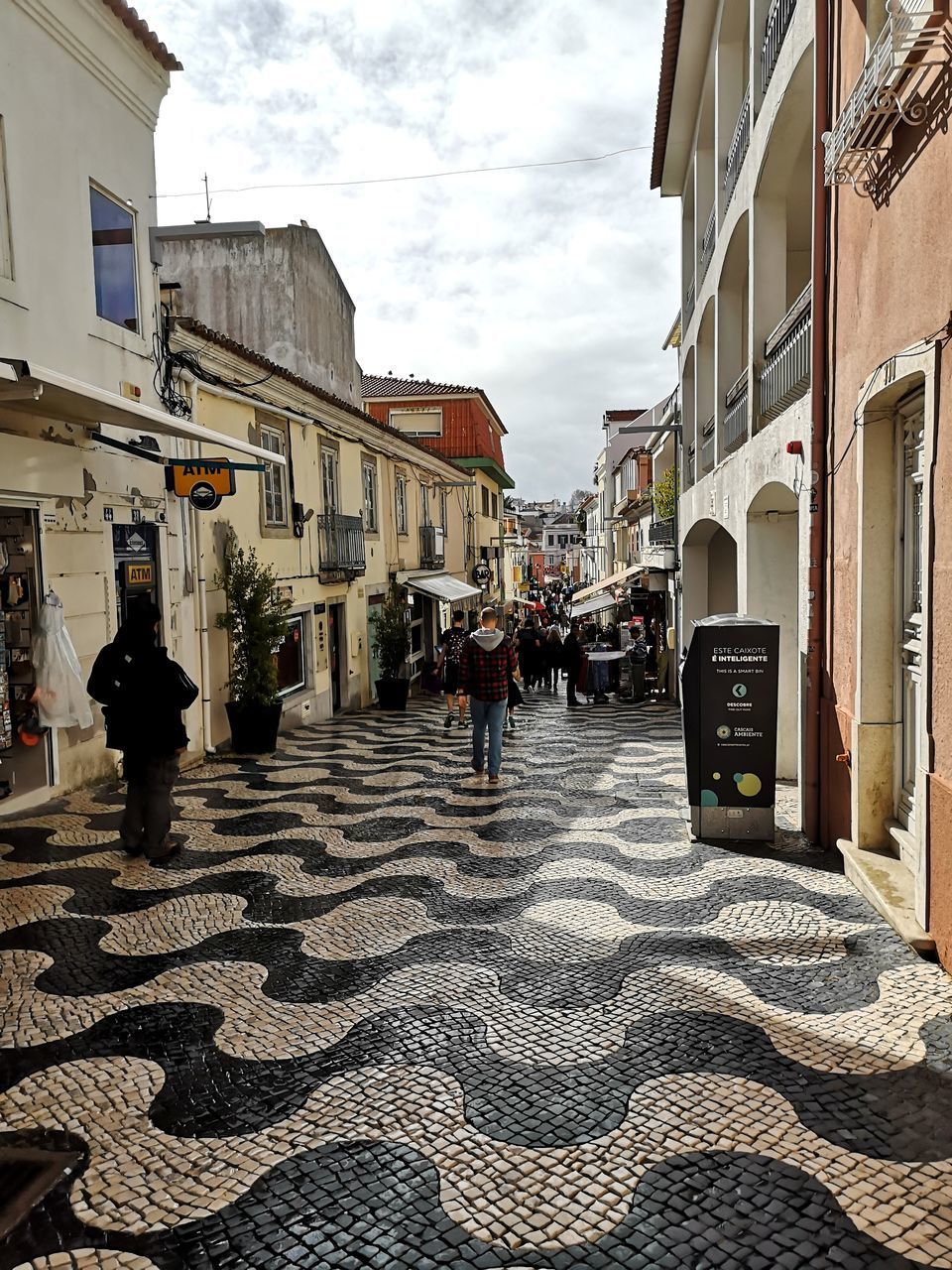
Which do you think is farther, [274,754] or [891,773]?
[274,754]

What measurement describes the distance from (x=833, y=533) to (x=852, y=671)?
1.12 m

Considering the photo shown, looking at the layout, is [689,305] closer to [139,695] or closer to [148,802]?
[139,695]

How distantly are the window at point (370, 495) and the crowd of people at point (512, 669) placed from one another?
2943mm

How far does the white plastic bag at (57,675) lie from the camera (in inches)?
309

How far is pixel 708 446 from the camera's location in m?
14.7

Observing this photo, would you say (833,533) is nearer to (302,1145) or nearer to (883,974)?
(883,974)

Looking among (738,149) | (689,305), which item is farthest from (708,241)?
(689,305)

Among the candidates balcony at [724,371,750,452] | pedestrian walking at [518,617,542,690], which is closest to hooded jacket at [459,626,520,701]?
balcony at [724,371,750,452]

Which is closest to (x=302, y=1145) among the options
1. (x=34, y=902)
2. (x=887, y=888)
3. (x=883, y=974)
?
(x=883, y=974)

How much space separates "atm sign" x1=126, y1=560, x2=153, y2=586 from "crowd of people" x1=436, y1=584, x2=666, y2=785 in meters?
3.63

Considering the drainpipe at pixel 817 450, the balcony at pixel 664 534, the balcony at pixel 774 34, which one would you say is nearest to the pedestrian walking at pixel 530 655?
the balcony at pixel 664 534

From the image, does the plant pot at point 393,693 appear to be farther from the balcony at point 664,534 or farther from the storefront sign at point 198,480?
the storefront sign at point 198,480

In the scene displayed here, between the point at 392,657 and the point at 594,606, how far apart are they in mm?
12862

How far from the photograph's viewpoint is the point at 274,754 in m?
11.4
